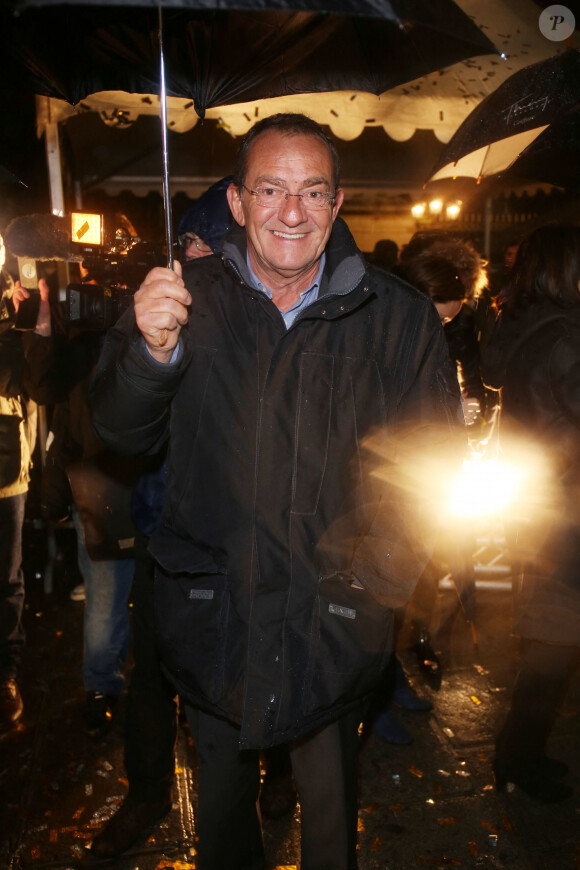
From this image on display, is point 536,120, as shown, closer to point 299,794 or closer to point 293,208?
point 293,208

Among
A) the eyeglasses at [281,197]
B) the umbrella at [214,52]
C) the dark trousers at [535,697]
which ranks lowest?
the dark trousers at [535,697]

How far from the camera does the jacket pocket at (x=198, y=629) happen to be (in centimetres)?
216

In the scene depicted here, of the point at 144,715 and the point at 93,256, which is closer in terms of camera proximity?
the point at 144,715

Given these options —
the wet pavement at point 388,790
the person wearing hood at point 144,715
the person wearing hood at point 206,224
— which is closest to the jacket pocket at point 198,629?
the person wearing hood at point 144,715

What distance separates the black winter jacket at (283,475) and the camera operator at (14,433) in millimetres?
1779

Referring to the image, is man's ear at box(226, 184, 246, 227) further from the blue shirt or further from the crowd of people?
the blue shirt

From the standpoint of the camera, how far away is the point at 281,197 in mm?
2262

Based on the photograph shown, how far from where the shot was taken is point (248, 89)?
317cm

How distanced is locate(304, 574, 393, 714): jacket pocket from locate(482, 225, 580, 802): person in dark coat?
1.21 m

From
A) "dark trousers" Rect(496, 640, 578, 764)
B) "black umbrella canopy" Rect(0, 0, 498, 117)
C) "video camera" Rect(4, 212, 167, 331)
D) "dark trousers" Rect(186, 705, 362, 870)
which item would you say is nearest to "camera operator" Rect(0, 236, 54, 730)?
"video camera" Rect(4, 212, 167, 331)

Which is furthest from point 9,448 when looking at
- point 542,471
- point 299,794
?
point 542,471

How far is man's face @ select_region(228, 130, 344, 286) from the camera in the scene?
2246 mm

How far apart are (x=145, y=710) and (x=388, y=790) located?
1308 millimetres

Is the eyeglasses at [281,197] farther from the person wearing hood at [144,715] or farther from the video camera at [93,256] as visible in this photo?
the video camera at [93,256]
